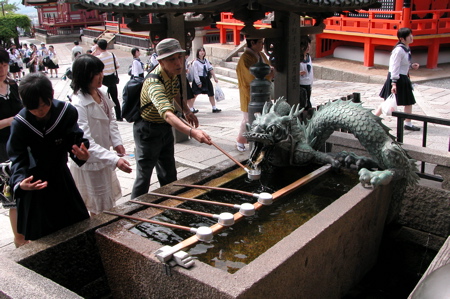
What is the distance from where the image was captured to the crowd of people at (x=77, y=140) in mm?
2846

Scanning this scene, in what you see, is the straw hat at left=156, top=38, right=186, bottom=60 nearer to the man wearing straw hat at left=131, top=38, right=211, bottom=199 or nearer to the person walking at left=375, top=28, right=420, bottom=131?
the man wearing straw hat at left=131, top=38, right=211, bottom=199

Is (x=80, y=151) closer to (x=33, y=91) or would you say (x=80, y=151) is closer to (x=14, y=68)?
(x=33, y=91)

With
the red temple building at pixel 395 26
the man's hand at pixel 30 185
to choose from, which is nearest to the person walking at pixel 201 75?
the red temple building at pixel 395 26

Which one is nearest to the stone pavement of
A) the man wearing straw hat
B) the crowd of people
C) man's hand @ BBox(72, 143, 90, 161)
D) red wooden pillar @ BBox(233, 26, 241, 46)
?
the crowd of people

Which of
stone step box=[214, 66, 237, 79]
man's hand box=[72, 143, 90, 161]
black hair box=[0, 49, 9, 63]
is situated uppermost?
black hair box=[0, 49, 9, 63]

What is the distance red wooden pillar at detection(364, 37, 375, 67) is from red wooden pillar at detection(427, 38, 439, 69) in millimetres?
1740

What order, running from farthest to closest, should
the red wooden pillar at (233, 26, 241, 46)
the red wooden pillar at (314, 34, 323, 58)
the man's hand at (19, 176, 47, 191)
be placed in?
the red wooden pillar at (233, 26, 241, 46), the red wooden pillar at (314, 34, 323, 58), the man's hand at (19, 176, 47, 191)

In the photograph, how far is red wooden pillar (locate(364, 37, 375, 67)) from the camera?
45.5 ft

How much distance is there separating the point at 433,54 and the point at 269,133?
1194cm

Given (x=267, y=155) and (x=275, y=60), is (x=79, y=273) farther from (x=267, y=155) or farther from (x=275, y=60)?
(x=275, y=60)

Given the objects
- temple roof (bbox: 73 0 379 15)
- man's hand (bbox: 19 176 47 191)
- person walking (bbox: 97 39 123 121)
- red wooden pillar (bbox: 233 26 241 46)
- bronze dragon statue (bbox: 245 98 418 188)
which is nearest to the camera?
man's hand (bbox: 19 176 47 191)

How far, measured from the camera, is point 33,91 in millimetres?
2697

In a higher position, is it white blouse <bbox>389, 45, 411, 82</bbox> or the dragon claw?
white blouse <bbox>389, 45, 411, 82</bbox>

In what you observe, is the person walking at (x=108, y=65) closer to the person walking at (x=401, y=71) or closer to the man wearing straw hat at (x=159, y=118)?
the man wearing straw hat at (x=159, y=118)
